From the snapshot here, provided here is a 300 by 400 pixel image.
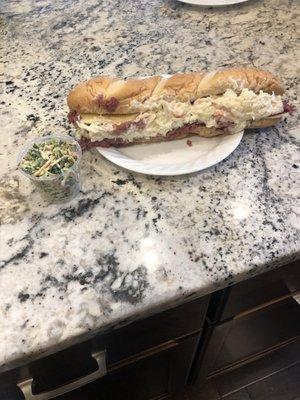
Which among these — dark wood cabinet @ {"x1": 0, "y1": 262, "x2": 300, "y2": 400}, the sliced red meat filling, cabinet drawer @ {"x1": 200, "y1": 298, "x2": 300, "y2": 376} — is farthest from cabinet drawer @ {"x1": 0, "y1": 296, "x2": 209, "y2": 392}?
the sliced red meat filling

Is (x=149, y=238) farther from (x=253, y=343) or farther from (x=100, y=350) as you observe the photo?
(x=253, y=343)

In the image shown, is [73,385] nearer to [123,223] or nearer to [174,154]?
[123,223]

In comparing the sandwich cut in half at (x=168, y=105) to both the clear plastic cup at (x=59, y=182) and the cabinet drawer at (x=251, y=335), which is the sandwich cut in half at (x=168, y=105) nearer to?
the clear plastic cup at (x=59, y=182)

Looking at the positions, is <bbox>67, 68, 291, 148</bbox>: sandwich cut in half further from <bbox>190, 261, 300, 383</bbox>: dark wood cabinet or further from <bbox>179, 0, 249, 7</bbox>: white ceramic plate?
<bbox>179, 0, 249, 7</bbox>: white ceramic plate

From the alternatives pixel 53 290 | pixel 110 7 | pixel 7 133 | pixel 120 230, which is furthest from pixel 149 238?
pixel 110 7

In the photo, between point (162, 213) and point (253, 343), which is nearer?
point (162, 213)

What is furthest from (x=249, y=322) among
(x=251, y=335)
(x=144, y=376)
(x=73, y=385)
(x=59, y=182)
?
(x=59, y=182)
